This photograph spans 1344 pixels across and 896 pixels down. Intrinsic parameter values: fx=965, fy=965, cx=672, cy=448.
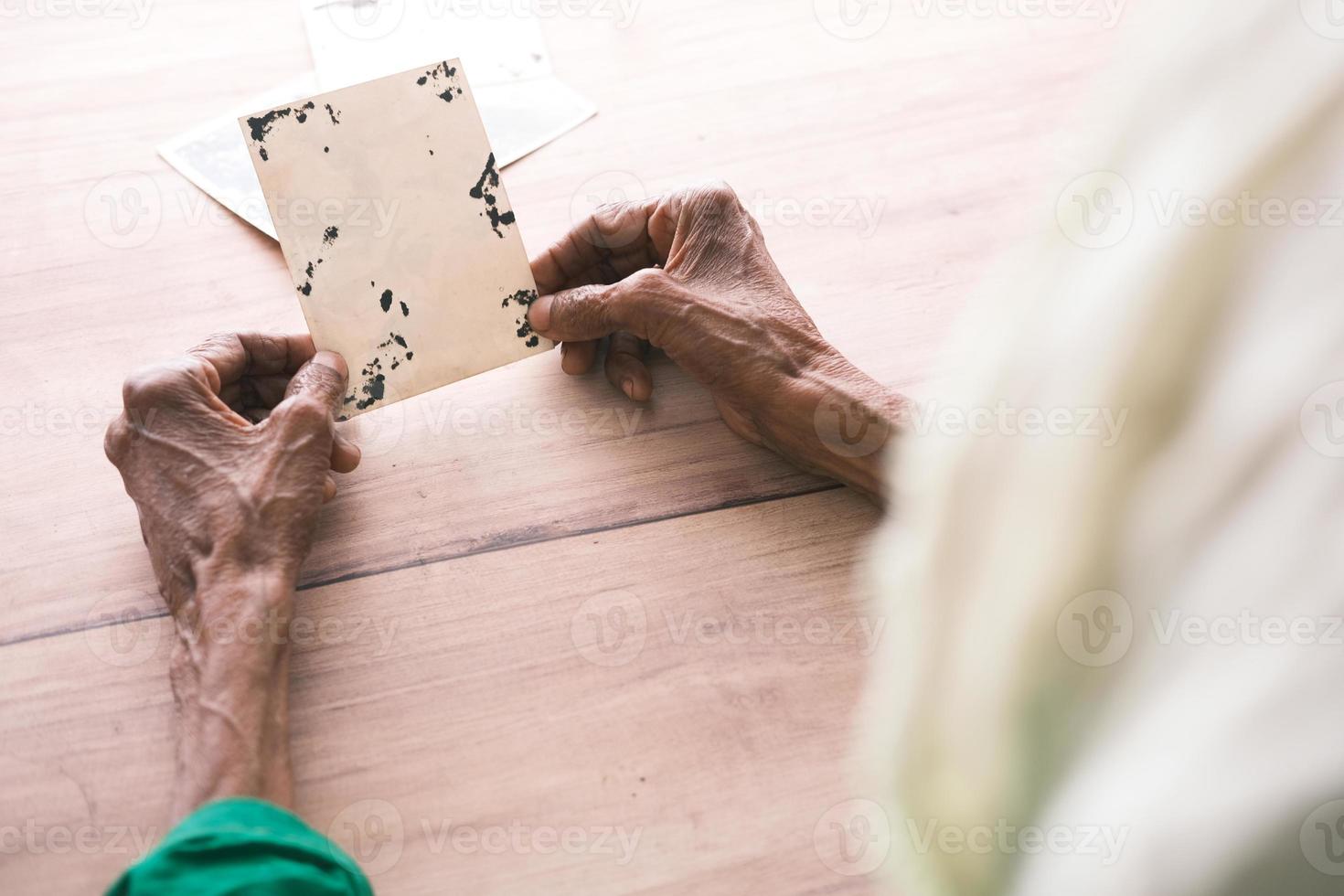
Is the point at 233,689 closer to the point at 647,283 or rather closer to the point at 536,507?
the point at 536,507

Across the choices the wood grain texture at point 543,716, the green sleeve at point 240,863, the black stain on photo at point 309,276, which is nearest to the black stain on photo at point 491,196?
the black stain on photo at point 309,276

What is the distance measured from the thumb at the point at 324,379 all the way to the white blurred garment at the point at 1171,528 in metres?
0.72

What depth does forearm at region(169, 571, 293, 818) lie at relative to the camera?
727 millimetres

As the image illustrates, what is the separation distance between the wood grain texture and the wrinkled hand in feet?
0.23

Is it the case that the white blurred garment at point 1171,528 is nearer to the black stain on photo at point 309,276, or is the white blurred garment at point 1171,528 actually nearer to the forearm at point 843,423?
the forearm at point 843,423

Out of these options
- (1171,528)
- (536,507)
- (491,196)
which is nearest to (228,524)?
(536,507)

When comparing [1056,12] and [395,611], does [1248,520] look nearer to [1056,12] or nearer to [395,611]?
[395,611]

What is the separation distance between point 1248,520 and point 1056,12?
1.48 metres

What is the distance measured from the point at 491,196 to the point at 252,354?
0.28m

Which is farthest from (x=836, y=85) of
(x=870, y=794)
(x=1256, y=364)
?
(x=1256, y=364)

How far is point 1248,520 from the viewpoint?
0.87 ft

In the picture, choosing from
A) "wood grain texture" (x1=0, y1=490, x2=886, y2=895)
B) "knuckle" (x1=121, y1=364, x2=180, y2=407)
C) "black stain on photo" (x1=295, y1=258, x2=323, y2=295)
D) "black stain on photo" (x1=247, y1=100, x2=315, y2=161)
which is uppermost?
"black stain on photo" (x1=247, y1=100, x2=315, y2=161)

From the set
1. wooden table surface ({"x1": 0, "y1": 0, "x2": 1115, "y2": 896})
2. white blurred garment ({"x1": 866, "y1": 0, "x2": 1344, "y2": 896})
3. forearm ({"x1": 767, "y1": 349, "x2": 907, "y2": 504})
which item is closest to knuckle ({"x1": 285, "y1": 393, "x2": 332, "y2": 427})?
wooden table surface ({"x1": 0, "y1": 0, "x2": 1115, "y2": 896})

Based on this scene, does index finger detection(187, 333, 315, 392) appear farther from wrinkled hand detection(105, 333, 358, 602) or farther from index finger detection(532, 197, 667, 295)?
index finger detection(532, 197, 667, 295)
